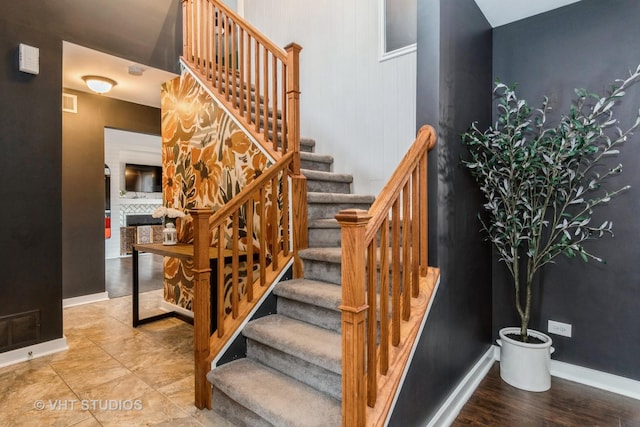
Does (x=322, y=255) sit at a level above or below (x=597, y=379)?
above

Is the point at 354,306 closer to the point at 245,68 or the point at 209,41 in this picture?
the point at 245,68

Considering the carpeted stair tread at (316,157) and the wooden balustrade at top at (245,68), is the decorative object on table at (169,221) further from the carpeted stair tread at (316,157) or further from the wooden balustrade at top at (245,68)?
the carpeted stair tread at (316,157)

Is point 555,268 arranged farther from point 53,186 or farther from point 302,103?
point 53,186

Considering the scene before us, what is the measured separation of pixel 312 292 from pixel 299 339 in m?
0.32

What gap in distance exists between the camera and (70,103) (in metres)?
4.34

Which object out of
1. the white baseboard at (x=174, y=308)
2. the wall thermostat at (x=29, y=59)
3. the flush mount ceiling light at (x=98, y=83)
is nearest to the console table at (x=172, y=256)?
the white baseboard at (x=174, y=308)

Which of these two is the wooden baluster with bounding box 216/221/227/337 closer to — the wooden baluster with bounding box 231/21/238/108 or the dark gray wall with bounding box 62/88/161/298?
the wooden baluster with bounding box 231/21/238/108

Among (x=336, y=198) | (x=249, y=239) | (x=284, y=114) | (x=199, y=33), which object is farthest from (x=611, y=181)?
(x=199, y=33)

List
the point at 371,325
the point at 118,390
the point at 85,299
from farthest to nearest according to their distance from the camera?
the point at 85,299, the point at 118,390, the point at 371,325

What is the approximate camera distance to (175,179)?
13.1 feet

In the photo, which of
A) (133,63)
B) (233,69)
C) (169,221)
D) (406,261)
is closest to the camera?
(406,261)

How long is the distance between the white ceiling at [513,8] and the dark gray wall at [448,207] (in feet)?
0.31

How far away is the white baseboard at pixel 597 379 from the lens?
7.88 feet

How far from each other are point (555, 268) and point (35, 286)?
418 cm
